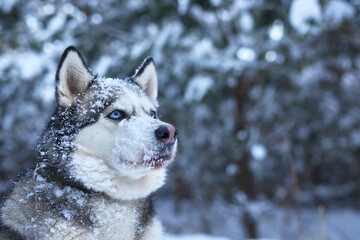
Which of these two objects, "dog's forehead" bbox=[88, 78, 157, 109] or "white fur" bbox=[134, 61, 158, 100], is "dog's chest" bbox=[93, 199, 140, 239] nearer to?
"dog's forehead" bbox=[88, 78, 157, 109]

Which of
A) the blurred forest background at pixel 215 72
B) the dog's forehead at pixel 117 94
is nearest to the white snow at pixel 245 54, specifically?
the blurred forest background at pixel 215 72

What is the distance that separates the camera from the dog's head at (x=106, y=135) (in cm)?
193

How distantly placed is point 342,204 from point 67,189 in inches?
445

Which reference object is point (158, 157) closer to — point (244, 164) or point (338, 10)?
point (338, 10)

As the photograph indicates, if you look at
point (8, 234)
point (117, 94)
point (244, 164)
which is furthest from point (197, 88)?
point (8, 234)

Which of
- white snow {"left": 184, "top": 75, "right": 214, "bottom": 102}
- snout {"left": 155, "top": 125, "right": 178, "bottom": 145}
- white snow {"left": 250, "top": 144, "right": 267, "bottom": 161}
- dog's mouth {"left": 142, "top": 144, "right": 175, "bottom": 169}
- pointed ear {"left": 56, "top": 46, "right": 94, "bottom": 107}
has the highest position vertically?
pointed ear {"left": 56, "top": 46, "right": 94, "bottom": 107}

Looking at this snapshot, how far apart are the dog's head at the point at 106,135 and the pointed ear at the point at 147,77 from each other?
36cm

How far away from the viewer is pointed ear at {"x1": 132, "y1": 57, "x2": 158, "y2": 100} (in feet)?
8.45

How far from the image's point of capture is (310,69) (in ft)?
22.5

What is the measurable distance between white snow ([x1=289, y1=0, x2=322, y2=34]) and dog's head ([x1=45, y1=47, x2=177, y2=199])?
9.53 ft

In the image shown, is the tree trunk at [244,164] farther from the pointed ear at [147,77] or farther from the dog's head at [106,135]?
the dog's head at [106,135]

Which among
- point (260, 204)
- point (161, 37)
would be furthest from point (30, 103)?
point (260, 204)

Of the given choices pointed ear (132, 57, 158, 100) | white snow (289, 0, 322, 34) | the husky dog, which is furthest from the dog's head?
white snow (289, 0, 322, 34)

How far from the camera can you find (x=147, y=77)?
2.63 meters
